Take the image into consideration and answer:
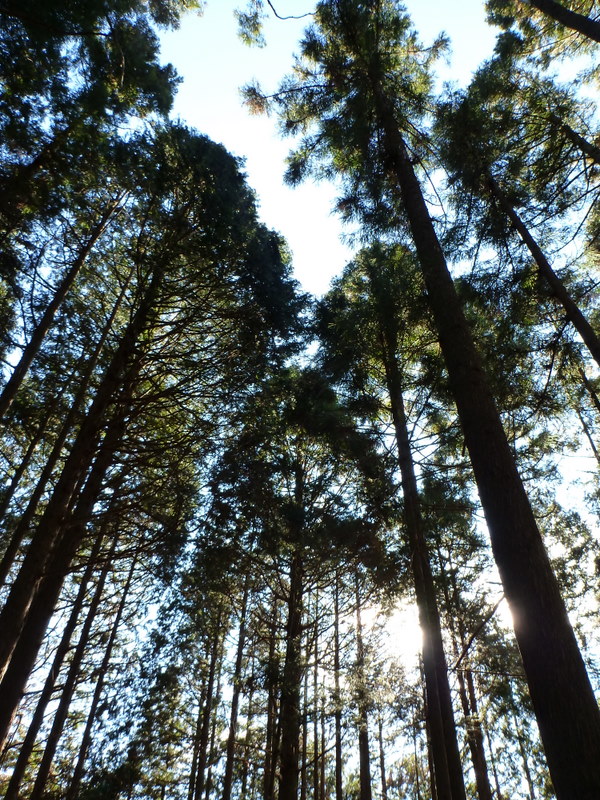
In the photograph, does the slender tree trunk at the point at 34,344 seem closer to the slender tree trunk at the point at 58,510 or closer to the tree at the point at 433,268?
the slender tree trunk at the point at 58,510

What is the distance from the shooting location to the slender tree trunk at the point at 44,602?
14.8 feet

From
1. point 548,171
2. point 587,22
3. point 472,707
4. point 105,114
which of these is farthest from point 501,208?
point 472,707

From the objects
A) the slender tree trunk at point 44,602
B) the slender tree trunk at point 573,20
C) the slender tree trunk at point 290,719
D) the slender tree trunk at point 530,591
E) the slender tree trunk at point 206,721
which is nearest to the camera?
the slender tree trunk at point 530,591

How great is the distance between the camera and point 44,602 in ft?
16.7

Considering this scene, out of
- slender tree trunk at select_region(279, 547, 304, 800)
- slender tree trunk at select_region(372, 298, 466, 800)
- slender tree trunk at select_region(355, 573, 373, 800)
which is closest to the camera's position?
slender tree trunk at select_region(372, 298, 466, 800)

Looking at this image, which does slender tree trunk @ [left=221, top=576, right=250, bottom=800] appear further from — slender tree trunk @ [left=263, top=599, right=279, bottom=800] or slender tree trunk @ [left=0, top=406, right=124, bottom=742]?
slender tree trunk @ [left=0, top=406, right=124, bottom=742]

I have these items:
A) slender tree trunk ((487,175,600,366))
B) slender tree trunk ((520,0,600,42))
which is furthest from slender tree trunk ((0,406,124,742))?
slender tree trunk ((520,0,600,42))

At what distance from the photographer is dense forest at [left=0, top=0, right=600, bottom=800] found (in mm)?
5328

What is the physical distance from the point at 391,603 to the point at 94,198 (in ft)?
30.1

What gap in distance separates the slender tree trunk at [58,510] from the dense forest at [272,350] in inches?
1.1

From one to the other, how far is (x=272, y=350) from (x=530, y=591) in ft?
19.6

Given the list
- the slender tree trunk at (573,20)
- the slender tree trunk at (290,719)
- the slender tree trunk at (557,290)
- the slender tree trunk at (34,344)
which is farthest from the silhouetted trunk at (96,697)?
the slender tree trunk at (573,20)

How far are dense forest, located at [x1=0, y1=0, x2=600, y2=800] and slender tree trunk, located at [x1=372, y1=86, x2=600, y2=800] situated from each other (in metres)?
0.03

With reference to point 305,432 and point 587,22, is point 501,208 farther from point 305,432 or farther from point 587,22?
point 305,432
